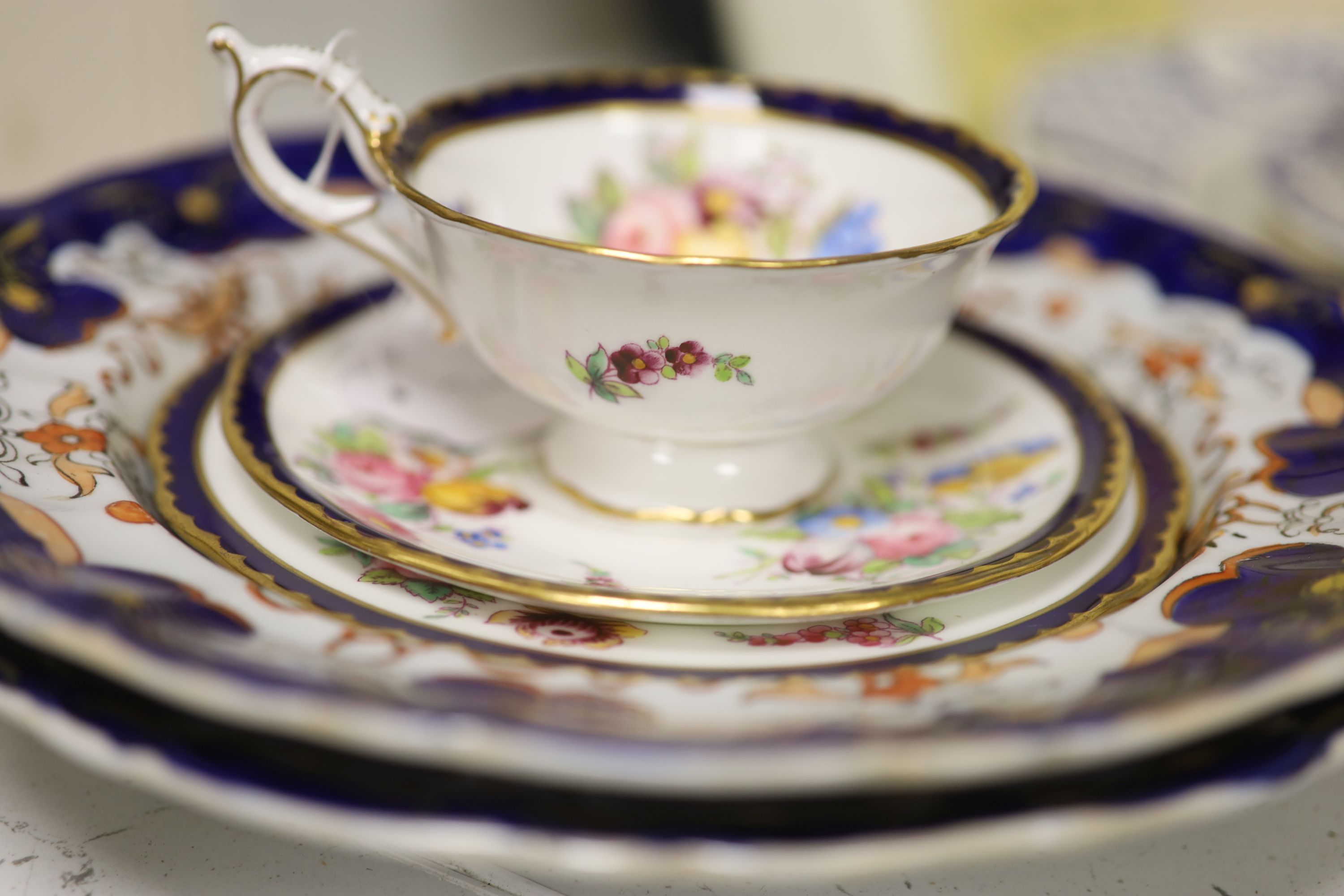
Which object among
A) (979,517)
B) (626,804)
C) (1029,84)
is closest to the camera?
(626,804)

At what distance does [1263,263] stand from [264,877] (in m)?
0.64

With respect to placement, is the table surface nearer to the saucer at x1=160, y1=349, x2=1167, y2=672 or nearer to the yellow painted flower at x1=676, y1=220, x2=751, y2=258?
the saucer at x1=160, y1=349, x2=1167, y2=672

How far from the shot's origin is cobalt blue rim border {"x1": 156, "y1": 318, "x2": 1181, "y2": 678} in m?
0.40

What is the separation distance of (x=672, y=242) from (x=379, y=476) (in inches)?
9.4

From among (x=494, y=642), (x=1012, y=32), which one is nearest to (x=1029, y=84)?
(x=1012, y=32)

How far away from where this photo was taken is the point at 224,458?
0.50m

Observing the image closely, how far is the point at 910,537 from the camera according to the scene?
0.52m

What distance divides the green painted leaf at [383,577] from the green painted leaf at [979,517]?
25 cm

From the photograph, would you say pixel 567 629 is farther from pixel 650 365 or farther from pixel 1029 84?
pixel 1029 84

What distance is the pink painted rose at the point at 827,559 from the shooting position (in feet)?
1.60

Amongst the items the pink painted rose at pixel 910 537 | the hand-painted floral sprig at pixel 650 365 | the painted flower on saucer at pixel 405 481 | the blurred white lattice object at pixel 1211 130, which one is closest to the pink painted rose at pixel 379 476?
the painted flower on saucer at pixel 405 481

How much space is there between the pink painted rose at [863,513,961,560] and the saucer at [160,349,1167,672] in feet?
0.17

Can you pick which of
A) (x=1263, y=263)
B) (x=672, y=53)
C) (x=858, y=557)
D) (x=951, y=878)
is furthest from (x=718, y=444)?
(x=672, y=53)

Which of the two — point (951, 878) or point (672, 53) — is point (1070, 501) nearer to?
point (951, 878)
